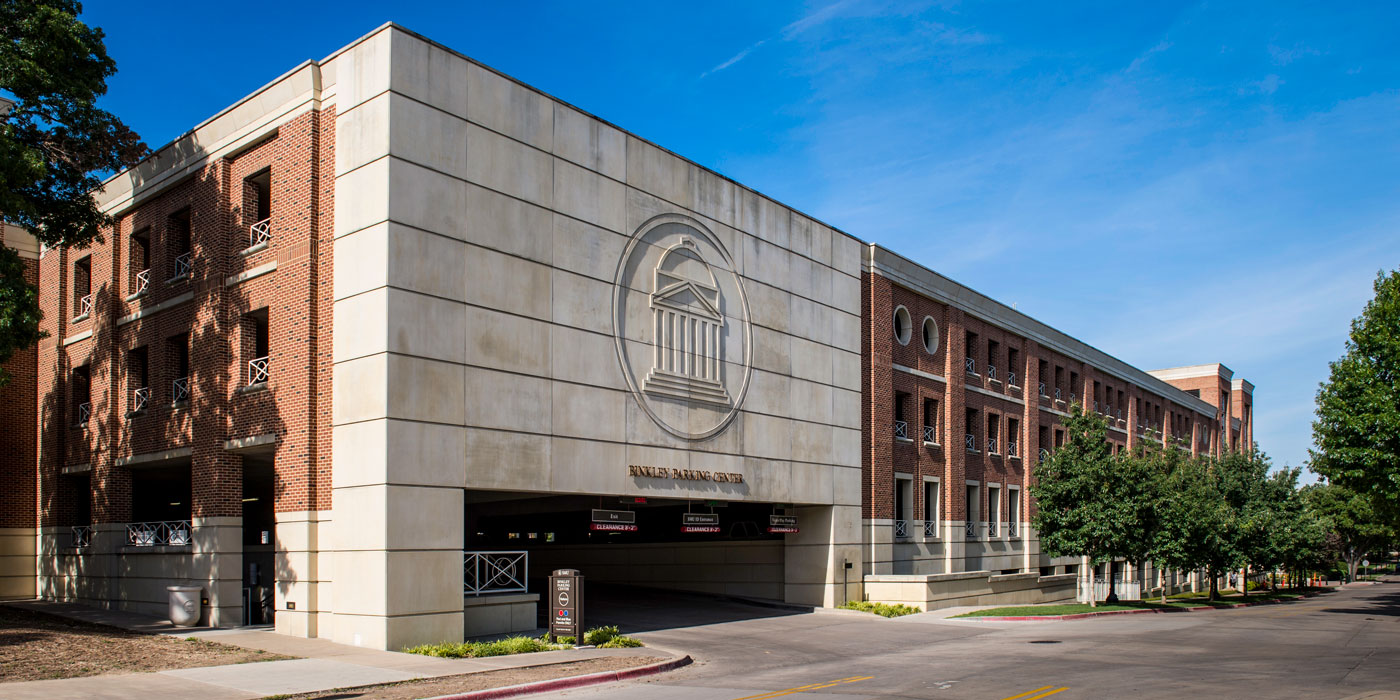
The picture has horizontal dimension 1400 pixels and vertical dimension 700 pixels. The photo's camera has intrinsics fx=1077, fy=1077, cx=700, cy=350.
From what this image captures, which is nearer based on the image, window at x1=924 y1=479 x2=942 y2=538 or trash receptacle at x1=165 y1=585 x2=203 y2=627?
trash receptacle at x1=165 y1=585 x2=203 y2=627

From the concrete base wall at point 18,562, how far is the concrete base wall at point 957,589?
26.0 metres

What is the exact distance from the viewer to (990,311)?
48.6 metres

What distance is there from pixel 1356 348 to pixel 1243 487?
17.2m

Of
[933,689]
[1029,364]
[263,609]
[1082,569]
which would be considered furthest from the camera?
[1082,569]

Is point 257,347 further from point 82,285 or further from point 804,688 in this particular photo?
point 804,688

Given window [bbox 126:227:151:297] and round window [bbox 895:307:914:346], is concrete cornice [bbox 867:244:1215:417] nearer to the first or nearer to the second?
round window [bbox 895:307:914:346]

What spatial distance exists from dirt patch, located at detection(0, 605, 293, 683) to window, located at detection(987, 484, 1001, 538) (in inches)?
1359

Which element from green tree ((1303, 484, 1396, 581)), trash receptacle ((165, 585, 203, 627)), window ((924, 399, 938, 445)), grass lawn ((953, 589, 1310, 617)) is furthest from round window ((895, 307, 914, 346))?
green tree ((1303, 484, 1396, 581))

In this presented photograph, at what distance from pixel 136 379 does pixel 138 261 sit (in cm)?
326

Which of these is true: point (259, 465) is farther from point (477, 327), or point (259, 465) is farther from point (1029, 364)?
point (1029, 364)

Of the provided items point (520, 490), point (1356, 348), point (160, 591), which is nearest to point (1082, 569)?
point (1356, 348)

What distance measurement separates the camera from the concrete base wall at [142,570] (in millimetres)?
24375

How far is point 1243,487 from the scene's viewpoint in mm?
56844

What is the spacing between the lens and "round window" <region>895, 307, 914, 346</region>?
138 feet
